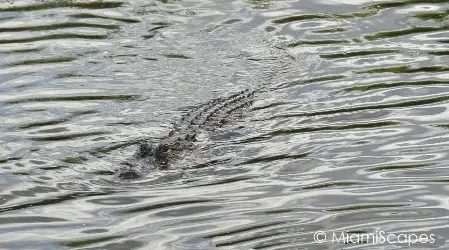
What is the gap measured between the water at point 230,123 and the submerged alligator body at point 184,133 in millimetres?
116

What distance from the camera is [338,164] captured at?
8.89 meters

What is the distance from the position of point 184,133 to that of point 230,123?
74 centimetres

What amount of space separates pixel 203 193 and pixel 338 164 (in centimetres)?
130

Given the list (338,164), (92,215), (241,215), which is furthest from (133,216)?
(338,164)

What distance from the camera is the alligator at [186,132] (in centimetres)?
880

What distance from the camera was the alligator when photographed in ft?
28.9

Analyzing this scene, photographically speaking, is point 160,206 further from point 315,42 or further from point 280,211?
point 315,42

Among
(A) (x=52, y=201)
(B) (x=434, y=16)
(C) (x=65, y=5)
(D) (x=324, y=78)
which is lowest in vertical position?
(A) (x=52, y=201)

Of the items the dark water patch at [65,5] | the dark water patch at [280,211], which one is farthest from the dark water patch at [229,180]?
the dark water patch at [65,5]

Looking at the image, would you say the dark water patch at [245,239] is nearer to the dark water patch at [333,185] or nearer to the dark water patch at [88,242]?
the dark water patch at [88,242]

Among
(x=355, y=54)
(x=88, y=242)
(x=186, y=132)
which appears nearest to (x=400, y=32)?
(x=355, y=54)

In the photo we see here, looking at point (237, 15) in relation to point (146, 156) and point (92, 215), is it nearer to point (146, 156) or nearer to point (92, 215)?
point (146, 156)

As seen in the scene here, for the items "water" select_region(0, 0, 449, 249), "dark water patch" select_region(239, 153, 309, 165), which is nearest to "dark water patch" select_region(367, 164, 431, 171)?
"water" select_region(0, 0, 449, 249)

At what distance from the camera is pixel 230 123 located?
10.2 meters
